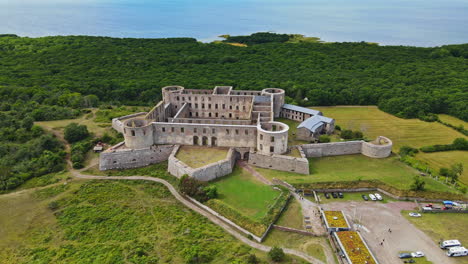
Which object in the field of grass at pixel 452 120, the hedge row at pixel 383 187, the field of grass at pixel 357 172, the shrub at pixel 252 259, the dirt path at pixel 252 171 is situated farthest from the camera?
the field of grass at pixel 452 120

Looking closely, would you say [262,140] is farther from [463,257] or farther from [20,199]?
[20,199]

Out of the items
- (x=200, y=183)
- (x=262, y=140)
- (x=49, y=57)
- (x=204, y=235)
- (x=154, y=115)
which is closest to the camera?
(x=204, y=235)

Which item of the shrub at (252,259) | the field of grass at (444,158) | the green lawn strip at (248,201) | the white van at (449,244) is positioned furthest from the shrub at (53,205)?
the field of grass at (444,158)

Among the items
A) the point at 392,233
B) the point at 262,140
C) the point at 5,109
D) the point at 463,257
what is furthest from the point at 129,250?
the point at 5,109

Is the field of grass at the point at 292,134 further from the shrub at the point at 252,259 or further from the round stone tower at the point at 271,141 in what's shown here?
the shrub at the point at 252,259

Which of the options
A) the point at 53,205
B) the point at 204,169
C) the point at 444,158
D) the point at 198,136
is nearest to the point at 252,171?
the point at 204,169
